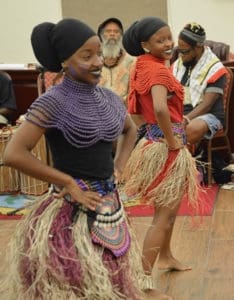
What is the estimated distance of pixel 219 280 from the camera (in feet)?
11.8

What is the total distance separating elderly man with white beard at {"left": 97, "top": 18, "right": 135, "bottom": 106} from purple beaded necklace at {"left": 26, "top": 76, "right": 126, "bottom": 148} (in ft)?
11.0

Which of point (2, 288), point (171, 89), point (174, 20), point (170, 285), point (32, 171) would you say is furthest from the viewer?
point (174, 20)

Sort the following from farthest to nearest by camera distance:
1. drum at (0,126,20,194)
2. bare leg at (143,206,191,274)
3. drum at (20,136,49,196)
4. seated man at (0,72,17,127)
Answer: seated man at (0,72,17,127) → drum at (0,126,20,194) → drum at (20,136,49,196) → bare leg at (143,206,191,274)

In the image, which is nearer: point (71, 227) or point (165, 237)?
point (71, 227)

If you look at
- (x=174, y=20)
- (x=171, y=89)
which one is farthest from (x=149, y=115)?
(x=174, y=20)

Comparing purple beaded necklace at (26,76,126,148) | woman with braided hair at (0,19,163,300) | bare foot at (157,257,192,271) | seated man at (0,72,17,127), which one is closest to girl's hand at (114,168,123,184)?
woman with braided hair at (0,19,163,300)

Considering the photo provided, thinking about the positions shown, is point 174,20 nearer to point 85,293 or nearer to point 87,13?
point 87,13

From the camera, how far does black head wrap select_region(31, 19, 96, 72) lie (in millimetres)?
2299

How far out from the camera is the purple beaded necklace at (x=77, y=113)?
2.27 meters

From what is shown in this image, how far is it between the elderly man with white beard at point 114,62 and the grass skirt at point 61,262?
11.2 ft

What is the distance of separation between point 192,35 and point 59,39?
2.50 meters

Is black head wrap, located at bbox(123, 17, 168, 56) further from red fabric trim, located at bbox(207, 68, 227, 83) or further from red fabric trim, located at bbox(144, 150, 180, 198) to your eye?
red fabric trim, located at bbox(207, 68, 227, 83)

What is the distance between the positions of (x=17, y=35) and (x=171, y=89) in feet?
20.6

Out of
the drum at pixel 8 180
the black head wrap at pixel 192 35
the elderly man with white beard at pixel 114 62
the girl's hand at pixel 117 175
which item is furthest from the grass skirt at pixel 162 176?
the drum at pixel 8 180
